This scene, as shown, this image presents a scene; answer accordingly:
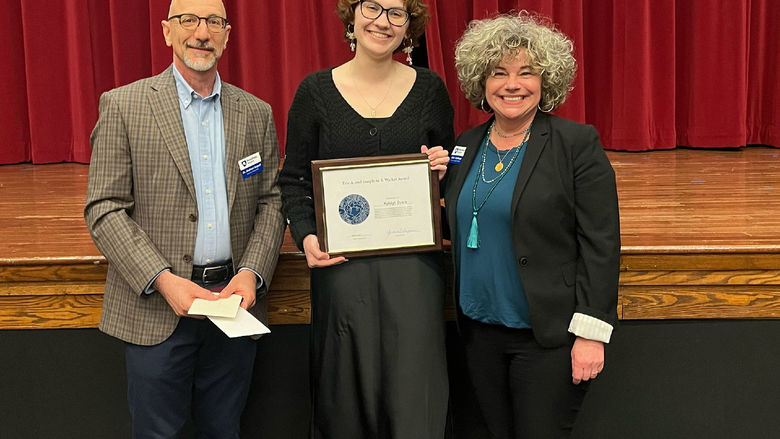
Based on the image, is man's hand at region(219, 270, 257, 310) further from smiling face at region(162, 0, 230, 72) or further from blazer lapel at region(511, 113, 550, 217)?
blazer lapel at region(511, 113, 550, 217)

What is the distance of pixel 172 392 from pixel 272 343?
0.61 m

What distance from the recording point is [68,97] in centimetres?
444

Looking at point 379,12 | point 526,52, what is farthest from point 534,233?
point 379,12

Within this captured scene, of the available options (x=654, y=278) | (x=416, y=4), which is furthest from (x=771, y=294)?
(x=416, y=4)

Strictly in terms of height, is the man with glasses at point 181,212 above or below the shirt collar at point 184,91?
below

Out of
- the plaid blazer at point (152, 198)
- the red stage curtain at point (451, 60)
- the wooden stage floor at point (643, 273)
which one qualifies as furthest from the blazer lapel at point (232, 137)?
the red stage curtain at point (451, 60)

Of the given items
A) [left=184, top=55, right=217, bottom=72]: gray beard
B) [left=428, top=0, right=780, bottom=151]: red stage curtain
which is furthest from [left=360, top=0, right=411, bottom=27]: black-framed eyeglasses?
[left=428, top=0, right=780, bottom=151]: red stage curtain

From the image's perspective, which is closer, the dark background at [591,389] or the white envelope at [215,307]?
the white envelope at [215,307]

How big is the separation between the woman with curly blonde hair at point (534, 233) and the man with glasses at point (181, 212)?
50cm

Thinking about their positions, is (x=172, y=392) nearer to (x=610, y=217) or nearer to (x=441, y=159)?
(x=441, y=159)

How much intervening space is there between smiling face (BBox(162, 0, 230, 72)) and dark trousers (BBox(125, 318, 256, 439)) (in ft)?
1.99

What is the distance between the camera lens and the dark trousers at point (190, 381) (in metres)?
1.84

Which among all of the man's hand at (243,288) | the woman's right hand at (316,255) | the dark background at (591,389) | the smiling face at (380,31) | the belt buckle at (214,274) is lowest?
the dark background at (591,389)

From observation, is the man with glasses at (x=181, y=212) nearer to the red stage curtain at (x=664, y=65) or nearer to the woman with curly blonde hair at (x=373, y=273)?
the woman with curly blonde hair at (x=373, y=273)
